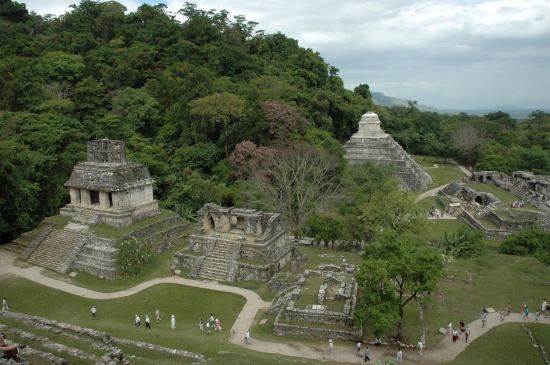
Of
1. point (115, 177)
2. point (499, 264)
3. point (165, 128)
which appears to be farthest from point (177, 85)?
point (499, 264)

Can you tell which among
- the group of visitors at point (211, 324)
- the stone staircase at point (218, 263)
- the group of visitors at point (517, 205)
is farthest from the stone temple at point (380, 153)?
the group of visitors at point (211, 324)

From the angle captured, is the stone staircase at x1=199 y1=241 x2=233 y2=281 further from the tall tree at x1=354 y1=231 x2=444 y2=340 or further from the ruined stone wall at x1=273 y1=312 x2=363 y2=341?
the tall tree at x1=354 y1=231 x2=444 y2=340

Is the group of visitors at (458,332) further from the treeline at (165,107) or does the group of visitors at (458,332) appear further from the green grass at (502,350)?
the treeline at (165,107)

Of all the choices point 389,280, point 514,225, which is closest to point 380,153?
point 514,225

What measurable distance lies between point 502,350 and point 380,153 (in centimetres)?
3393

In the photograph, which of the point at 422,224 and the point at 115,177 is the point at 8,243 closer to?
the point at 115,177

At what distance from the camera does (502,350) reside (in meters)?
13.7

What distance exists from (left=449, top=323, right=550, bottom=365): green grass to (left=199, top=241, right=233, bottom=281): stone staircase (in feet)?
34.3

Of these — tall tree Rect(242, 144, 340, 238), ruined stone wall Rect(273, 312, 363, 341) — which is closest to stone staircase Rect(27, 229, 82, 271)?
tall tree Rect(242, 144, 340, 238)

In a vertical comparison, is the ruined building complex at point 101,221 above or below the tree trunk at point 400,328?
above

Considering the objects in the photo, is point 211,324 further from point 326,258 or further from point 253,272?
point 326,258

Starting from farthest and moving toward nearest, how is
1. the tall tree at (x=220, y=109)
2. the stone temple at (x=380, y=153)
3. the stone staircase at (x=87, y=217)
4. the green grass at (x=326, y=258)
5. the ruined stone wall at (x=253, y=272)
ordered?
the stone temple at (x=380, y=153) < the tall tree at (x=220, y=109) < the stone staircase at (x=87, y=217) < the green grass at (x=326, y=258) < the ruined stone wall at (x=253, y=272)

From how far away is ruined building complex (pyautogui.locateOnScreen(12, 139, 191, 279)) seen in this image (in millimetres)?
20281

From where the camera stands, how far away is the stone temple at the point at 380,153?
44156mm
